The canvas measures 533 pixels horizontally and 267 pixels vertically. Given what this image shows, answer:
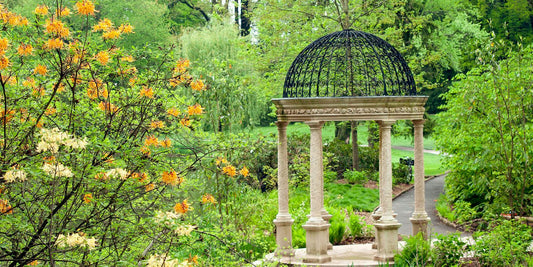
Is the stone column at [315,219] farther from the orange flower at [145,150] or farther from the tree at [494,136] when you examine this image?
the orange flower at [145,150]

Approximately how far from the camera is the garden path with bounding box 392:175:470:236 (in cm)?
1382

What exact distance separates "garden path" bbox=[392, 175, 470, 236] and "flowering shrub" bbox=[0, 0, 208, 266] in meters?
7.93

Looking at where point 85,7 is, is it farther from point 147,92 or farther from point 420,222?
point 420,222

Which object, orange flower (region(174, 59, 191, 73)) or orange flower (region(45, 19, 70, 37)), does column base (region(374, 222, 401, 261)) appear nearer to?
orange flower (region(174, 59, 191, 73))

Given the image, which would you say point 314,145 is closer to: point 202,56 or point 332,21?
point 332,21

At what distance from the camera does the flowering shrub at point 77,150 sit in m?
4.46

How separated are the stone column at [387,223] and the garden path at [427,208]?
123 inches

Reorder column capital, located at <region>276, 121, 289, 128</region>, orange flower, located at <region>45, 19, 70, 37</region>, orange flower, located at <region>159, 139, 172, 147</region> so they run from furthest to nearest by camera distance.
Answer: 1. column capital, located at <region>276, 121, 289, 128</region>
2. orange flower, located at <region>159, 139, 172, 147</region>
3. orange flower, located at <region>45, 19, 70, 37</region>

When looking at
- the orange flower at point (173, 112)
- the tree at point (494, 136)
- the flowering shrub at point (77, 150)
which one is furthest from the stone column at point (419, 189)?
the orange flower at point (173, 112)

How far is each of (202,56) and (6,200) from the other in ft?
67.7

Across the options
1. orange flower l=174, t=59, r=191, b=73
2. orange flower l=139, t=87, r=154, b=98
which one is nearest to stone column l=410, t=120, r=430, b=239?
orange flower l=174, t=59, r=191, b=73

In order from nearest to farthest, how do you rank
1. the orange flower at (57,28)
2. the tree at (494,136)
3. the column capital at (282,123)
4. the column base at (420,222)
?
the orange flower at (57,28)
the column capital at (282,123)
the column base at (420,222)
the tree at (494,136)

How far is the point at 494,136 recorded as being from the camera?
1251 cm

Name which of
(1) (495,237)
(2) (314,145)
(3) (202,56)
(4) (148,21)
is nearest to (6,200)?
(2) (314,145)
